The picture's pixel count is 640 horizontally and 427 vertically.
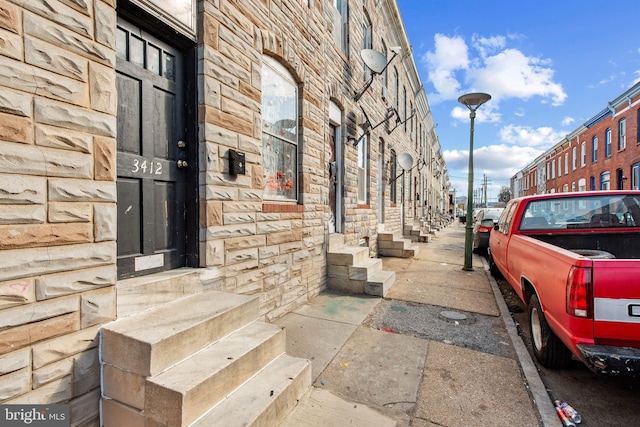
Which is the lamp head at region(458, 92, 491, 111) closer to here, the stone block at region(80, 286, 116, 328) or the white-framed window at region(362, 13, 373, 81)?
the white-framed window at region(362, 13, 373, 81)

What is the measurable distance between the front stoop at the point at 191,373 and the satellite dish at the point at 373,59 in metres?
6.10

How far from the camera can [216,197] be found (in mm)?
3215

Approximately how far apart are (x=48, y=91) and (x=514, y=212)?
5.61 meters

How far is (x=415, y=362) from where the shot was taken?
332 centimetres

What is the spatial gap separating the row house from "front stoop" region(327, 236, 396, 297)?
11cm

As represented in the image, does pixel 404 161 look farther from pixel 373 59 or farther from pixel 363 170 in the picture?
pixel 373 59

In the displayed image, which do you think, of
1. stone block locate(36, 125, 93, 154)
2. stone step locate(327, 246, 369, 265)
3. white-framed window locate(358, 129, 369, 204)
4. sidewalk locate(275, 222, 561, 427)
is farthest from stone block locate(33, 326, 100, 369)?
white-framed window locate(358, 129, 369, 204)

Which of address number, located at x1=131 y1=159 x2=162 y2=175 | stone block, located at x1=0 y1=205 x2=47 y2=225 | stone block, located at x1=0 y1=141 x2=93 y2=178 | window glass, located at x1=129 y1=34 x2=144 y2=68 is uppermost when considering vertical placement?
window glass, located at x1=129 y1=34 x2=144 y2=68

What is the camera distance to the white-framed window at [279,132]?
4.36m

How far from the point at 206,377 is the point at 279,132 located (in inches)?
139

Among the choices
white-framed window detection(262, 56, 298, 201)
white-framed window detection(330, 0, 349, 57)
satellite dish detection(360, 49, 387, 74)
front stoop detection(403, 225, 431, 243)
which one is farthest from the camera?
front stoop detection(403, 225, 431, 243)

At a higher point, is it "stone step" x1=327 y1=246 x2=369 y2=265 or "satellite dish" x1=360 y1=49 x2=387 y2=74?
"satellite dish" x1=360 y1=49 x2=387 y2=74

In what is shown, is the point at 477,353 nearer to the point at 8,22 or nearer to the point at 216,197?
the point at 216,197

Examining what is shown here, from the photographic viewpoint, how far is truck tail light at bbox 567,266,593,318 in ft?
7.74
